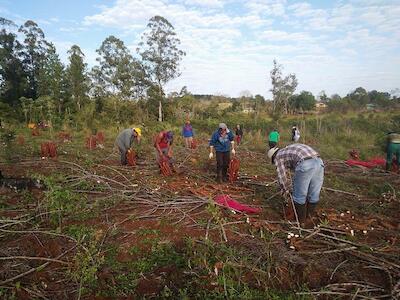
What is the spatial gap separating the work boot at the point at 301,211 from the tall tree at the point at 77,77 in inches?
1030

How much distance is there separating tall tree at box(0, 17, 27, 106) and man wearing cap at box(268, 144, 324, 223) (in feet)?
96.0

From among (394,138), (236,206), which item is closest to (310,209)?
(236,206)

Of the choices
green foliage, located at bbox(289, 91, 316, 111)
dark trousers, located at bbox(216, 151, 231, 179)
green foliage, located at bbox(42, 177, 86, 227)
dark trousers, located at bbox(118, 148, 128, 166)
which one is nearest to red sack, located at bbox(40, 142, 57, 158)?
dark trousers, located at bbox(118, 148, 128, 166)

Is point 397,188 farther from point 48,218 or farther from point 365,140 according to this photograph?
point 365,140

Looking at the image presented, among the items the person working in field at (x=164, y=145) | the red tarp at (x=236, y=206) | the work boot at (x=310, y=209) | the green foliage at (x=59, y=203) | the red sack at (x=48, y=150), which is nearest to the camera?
the green foliage at (x=59, y=203)

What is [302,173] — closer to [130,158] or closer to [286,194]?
[286,194]

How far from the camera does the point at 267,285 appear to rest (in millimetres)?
3449

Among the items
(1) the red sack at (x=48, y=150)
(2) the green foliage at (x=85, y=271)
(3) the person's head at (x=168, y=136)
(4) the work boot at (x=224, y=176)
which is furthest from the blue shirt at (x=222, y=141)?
(1) the red sack at (x=48, y=150)

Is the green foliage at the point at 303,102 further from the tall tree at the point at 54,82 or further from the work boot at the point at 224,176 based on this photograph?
the work boot at the point at 224,176

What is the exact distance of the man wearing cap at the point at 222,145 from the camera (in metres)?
7.20

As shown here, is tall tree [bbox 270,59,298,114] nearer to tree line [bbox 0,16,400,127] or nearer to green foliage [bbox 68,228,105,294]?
tree line [bbox 0,16,400,127]

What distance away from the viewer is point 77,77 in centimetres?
2808

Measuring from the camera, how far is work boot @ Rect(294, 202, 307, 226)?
4816 mm

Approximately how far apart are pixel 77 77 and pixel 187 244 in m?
27.2
